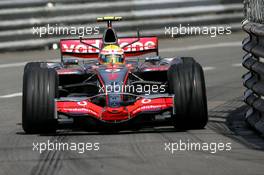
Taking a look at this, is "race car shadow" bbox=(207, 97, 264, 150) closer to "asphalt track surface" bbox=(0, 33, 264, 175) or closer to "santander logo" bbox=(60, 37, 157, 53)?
"asphalt track surface" bbox=(0, 33, 264, 175)

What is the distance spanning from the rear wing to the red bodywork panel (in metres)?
2.28

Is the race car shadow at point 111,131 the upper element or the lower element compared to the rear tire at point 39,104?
lower

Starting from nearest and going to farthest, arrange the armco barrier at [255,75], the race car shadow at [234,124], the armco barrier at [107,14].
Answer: the race car shadow at [234,124] < the armco barrier at [255,75] < the armco barrier at [107,14]

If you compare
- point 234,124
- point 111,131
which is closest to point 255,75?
point 234,124

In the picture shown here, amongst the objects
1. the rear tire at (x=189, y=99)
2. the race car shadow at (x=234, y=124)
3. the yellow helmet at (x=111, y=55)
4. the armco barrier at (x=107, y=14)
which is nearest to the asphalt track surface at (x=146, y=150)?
the race car shadow at (x=234, y=124)

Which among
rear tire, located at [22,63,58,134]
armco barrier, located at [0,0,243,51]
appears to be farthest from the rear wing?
armco barrier, located at [0,0,243,51]

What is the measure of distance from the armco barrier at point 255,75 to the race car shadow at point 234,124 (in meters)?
Result: 0.12

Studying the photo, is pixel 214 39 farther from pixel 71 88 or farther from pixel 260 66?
pixel 260 66

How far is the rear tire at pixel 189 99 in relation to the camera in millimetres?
10016

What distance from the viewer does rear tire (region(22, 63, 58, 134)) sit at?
10.1 metres

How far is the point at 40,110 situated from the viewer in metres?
10.1

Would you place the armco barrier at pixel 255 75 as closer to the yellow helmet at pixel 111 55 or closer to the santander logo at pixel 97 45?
the yellow helmet at pixel 111 55

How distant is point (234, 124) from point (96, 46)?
270cm

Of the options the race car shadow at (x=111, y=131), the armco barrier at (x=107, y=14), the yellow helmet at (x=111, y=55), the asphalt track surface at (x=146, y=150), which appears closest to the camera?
the asphalt track surface at (x=146, y=150)
